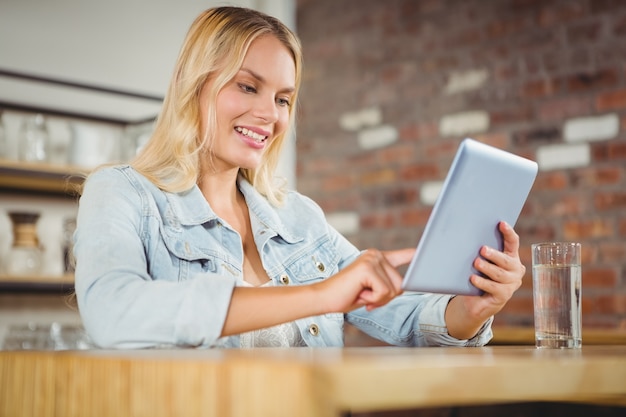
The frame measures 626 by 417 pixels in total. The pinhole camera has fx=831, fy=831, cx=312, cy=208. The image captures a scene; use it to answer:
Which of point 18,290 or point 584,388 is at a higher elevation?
point 584,388

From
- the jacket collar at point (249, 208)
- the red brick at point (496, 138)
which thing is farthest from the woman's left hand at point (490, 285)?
the red brick at point (496, 138)

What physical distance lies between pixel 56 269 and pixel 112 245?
1.99 metres

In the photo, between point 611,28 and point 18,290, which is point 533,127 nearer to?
point 611,28

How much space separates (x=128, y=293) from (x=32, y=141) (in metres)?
2.10

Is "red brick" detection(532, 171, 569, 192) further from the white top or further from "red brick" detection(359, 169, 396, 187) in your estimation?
the white top

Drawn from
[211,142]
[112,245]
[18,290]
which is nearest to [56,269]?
[18,290]

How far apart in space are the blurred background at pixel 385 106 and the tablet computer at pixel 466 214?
5.66ft

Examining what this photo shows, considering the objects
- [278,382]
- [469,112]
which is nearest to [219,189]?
[278,382]

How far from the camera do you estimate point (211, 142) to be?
1668mm

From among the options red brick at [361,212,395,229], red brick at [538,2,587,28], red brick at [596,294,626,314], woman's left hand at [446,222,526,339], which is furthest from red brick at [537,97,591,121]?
woman's left hand at [446,222,526,339]

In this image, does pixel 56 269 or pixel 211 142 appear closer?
pixel 211 142

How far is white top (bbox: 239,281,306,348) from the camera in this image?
149cm

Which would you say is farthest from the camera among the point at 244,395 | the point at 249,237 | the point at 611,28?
the point at 611,28

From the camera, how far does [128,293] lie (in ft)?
3.67
